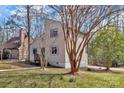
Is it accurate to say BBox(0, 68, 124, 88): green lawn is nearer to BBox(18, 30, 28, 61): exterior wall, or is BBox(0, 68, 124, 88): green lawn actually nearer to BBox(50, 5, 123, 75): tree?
BBox(50, 5, 123, 75): tree

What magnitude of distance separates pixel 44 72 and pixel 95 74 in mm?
1155

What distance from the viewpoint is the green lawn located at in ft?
19.6

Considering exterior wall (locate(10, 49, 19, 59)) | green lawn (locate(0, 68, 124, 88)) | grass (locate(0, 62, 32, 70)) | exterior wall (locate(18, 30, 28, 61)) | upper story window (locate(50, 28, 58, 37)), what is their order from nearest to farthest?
green lawn (locate(0, 68, 124, 88)) < grass (locate(0, 62, 32, 70)) < exterior wall (locate(10, 49, 19, 59)) < exterior wall (locate(18, 30, 28, 61)) < upper story window (locate(50, 28, 58, 37))

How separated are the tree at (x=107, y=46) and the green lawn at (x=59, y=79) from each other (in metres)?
0.45

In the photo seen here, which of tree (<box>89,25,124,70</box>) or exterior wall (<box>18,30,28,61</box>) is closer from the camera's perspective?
tree (<box>89,25,124,70</box>)

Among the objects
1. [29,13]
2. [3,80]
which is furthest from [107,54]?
[3,80]

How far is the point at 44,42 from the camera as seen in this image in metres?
8.53

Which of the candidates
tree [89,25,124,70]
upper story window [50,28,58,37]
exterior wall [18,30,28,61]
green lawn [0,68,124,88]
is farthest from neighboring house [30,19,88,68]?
green lawn [0,68,124,88]

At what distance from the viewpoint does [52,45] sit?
8.96m

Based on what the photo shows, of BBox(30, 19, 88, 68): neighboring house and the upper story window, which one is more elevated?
the upper story window

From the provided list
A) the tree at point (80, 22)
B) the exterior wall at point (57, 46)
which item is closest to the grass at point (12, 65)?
the exterior wall at point (57, 46)

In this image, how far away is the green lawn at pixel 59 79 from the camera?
5984 millimetres

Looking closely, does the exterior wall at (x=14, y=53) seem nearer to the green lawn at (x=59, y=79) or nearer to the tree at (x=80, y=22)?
the green lawn at (x=59, y=79)

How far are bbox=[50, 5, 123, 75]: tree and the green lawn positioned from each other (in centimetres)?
39
